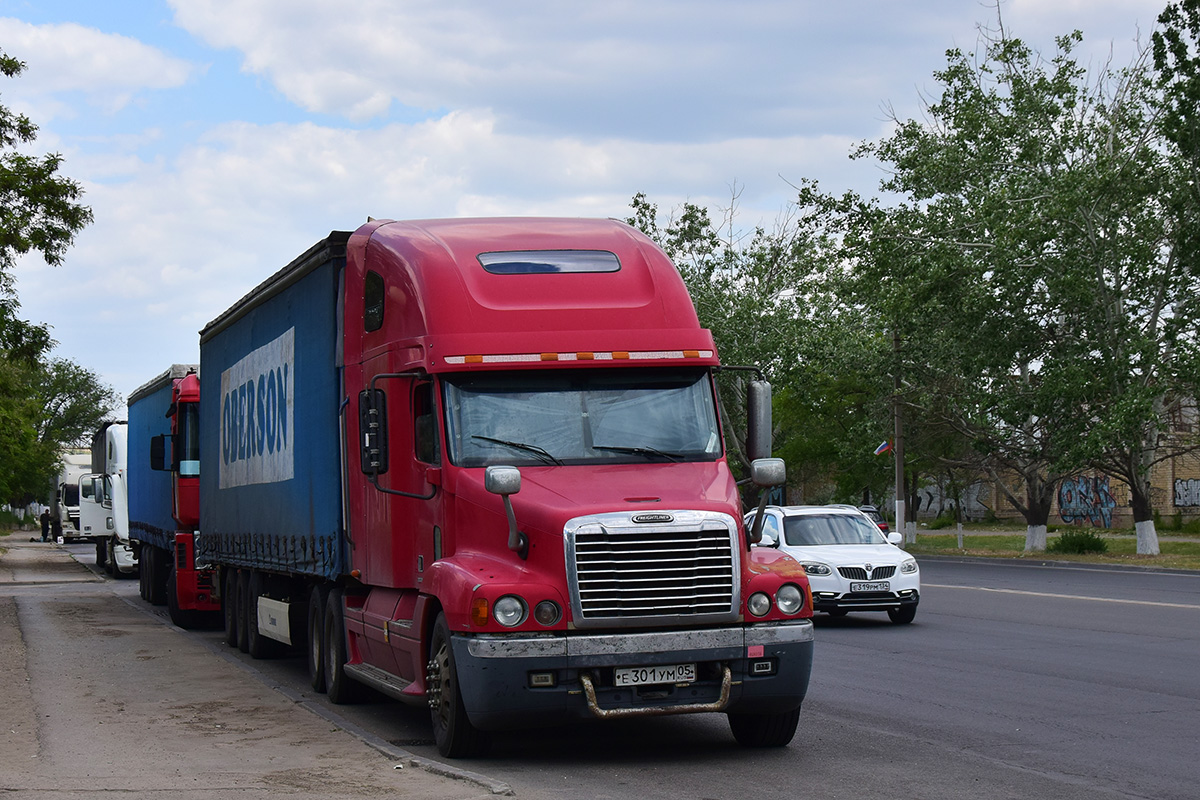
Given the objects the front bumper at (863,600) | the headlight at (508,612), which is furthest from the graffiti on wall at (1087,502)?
the headlight at (508,612)

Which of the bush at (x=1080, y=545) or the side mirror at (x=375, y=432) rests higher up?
the side mirror at (x=375, y=432)

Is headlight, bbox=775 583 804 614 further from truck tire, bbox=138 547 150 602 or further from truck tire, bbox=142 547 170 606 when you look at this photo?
truck tire, bbox=138 547 150 602

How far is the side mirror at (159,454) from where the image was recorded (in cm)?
2331

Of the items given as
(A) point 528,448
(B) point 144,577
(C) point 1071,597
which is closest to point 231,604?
(B) point 144,577

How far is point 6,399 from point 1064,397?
3490cm

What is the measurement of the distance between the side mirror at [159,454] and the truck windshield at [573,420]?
47.2 feet

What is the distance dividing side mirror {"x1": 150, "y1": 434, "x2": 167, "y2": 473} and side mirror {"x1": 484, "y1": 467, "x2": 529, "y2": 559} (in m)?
15.1

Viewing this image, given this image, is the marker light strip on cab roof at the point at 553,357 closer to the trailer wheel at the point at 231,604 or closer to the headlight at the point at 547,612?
the headlight at the point at 547,612

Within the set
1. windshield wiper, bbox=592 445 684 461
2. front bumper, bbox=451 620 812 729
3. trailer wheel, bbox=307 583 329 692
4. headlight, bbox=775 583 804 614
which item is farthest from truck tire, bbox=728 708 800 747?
trailer wheel, bbox=307 583 329 692

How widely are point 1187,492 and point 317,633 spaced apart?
71224mm

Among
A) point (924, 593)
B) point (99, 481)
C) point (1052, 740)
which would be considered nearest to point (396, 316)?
point (1052, 740)

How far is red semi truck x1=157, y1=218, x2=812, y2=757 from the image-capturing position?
9211 millimetres

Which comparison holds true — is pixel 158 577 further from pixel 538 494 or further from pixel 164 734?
pixel 538 494

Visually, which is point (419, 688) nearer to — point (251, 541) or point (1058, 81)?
point (251, 541)
